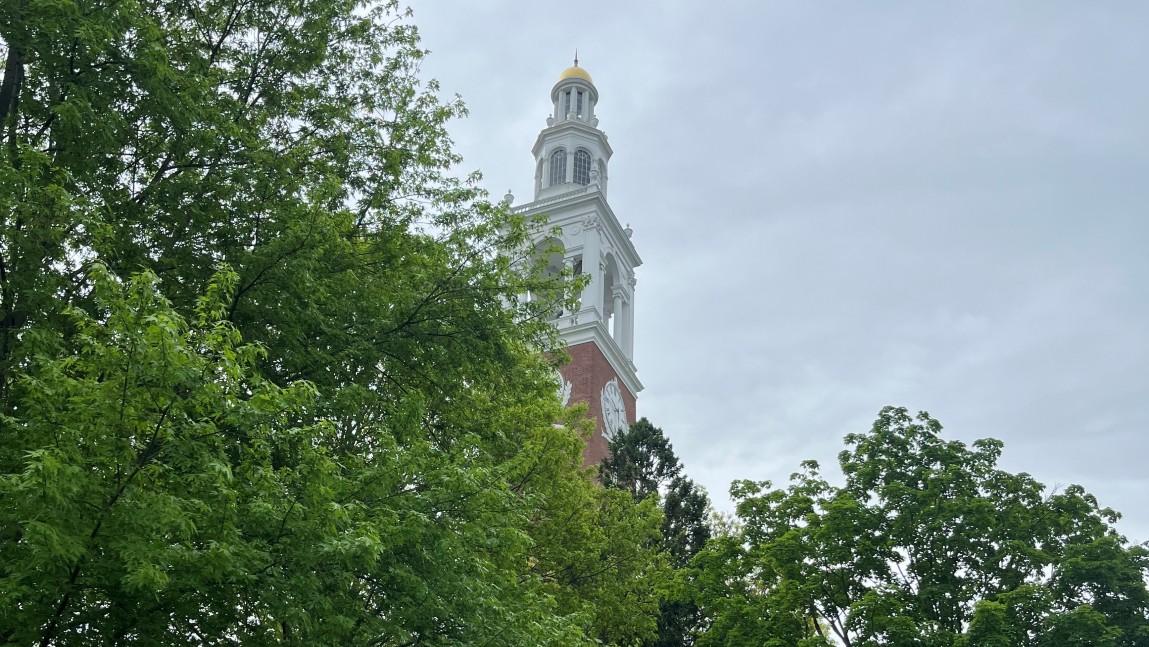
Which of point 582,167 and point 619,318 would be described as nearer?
point 619,318

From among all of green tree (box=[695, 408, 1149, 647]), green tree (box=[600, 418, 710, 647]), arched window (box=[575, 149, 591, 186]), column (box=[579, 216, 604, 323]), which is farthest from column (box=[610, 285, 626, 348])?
green tree (box=[695, 408, 1149, 647])

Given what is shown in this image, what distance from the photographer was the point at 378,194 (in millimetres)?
14312

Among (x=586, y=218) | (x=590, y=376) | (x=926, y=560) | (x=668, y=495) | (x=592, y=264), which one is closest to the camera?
(x=926, y=560)

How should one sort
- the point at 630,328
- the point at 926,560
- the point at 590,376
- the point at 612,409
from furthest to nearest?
1. the point at 630,328
2. the point at 612,409
3. the point at 590,376
4. the point at 926,560

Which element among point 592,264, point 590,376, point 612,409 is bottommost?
point 612,409

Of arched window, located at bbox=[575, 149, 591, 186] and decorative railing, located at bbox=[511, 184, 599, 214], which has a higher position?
arched window, located at bbox=[575, 149, 591, 186]

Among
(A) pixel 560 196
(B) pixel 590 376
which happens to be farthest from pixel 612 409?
(A) pixel 560 196

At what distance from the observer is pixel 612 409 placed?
45.9 m

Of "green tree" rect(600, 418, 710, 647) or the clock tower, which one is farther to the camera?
the clock tower

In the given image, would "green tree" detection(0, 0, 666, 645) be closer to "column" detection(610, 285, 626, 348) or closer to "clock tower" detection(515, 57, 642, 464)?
"clock tower" detection(515, 57, 642, 464)

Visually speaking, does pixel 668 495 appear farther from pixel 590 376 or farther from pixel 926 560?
pixel 590 376

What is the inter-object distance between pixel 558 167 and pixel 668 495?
87.5ft

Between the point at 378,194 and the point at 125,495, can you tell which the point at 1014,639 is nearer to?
the point at 378,194

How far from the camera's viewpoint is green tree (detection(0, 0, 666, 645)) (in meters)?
8.08
